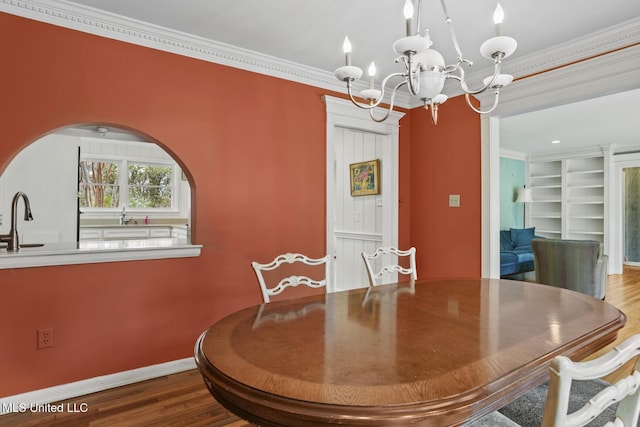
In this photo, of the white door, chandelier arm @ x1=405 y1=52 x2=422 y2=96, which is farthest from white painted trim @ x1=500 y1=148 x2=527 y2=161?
chandelier arm @ x1=405 y1=52 x2=422 y2=96

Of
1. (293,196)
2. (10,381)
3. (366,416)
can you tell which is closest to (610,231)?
(293,196)

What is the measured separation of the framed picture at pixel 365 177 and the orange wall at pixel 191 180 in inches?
34.6

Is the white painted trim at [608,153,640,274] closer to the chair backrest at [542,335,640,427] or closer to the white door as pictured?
the white door

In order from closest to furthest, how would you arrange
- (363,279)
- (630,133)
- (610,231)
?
(363,279), (630,133), (610,231)

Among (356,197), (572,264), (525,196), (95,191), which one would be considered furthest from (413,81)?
(525,196)

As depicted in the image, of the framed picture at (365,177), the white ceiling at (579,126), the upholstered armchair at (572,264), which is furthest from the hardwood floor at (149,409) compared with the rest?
the white ceiling at (579,126)

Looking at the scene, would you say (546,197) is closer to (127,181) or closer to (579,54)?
(579,54)

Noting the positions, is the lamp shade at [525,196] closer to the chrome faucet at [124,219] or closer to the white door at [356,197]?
the white door at [356,197]

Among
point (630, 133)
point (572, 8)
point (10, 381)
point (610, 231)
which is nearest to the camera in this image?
point (10, 381)

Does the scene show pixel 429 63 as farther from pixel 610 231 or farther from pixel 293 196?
pixel 610 231

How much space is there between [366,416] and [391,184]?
10.6 ft

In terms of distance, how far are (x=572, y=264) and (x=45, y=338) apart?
478 centimetres

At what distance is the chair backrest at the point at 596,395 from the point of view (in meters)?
0.64

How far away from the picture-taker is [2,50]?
203 centimetres
